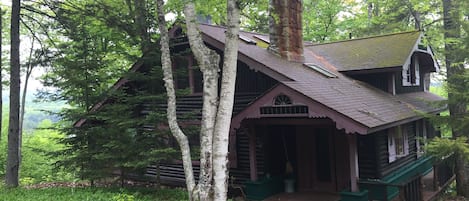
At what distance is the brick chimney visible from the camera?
40.4ft

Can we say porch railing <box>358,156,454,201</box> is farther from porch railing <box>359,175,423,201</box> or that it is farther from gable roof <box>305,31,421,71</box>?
gable roof <box>305,31,421,71</box>

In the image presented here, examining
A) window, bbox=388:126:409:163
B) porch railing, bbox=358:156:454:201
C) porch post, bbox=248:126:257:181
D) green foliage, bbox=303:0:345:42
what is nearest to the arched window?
porch post, bbox=248:126:257:181

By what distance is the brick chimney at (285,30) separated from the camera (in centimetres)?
1231

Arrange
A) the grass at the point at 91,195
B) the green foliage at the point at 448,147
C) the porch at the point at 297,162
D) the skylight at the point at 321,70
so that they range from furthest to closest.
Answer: the skylight at the point at 321,70 → the porch at the point at 297,162 → the green foliage at the point at 448,147 → the grass at the point at 91,195

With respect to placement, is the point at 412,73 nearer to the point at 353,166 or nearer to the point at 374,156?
the point at 374,156

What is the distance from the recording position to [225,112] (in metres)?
7.17

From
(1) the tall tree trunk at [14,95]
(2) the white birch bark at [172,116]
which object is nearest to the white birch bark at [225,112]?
(2) the white birch bark at [172,116]

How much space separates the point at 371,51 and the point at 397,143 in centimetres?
380

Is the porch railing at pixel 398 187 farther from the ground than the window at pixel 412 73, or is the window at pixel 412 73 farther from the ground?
the window at pixel 412 73

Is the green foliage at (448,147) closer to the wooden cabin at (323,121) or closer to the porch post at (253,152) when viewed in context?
the wooden cabin at (323,121)

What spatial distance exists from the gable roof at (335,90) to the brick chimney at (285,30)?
0.35 metres

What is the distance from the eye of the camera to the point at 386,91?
13.0 meters

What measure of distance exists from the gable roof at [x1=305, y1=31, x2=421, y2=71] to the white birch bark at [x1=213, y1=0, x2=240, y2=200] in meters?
6.73

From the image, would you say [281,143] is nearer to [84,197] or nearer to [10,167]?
[84,197]
